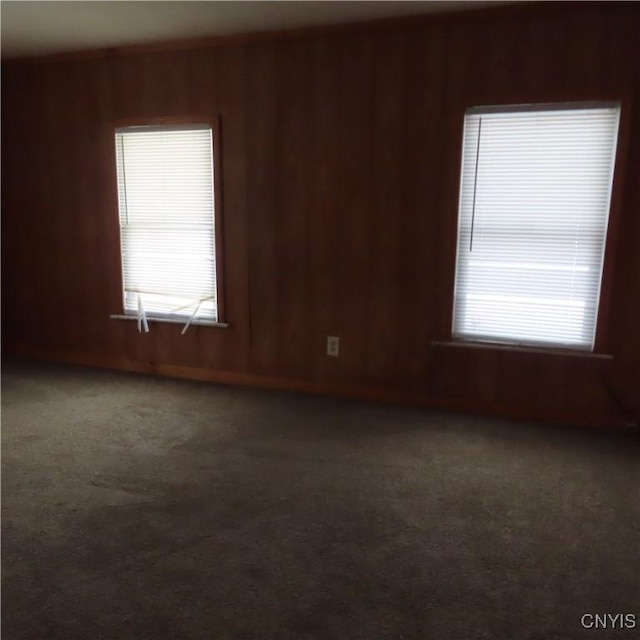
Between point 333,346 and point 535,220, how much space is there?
1414 millimetres

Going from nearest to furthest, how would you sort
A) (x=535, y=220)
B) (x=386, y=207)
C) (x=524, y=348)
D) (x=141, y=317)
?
(x=535, y=220)
(x=524, y=348)
(x=386, y=207)
(x=141, y=317)

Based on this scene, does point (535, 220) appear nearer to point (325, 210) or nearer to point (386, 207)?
point (386, 207)

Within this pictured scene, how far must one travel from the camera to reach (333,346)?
139 inches

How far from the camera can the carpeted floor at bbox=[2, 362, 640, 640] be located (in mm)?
1667

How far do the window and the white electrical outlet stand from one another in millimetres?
810

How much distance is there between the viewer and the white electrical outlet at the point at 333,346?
11.6 ft

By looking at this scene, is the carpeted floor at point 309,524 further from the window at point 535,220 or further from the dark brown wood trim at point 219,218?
the dark brown wood trim at point 219,218

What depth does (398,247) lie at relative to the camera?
3.30 m

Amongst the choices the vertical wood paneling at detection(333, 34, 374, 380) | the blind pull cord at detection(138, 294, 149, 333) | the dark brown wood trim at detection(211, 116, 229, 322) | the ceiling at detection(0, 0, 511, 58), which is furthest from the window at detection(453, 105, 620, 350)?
the blind pull cord at detection(138, 294, 149, 333)

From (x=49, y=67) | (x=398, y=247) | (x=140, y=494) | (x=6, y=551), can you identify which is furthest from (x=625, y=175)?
(x=49, y=67)

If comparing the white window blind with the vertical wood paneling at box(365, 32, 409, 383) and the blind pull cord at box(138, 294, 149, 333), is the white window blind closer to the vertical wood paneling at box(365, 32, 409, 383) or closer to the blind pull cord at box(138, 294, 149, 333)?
the blind pull cord at box(138, 294, 149, 333)

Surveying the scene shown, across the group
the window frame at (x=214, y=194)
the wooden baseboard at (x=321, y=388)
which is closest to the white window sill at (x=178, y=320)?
the window frame at (x=214, y=194)

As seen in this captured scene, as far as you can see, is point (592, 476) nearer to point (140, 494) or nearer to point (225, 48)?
point (140, 494)

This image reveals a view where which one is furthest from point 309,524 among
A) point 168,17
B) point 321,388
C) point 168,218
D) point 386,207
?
point 168,17
